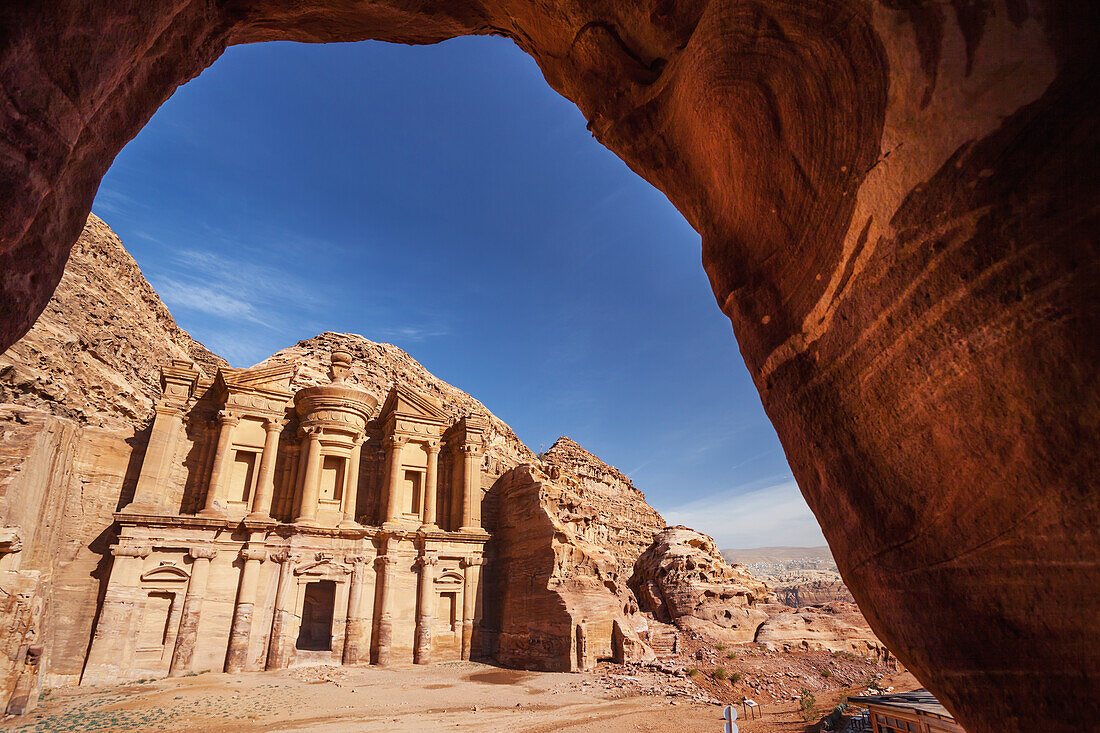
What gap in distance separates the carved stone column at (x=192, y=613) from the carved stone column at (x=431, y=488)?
856cm

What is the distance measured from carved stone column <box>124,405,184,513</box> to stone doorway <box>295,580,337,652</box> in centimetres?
937

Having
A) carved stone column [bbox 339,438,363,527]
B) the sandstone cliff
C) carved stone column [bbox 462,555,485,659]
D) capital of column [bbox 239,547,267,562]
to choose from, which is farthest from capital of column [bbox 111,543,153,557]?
carved stone column [bbox 462,555,485,659]

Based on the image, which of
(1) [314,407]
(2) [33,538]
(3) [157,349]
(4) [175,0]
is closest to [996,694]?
(4) [175,0]

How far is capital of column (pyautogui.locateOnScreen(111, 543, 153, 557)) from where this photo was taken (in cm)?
1803

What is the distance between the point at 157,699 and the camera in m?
14.4

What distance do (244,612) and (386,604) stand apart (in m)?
5.22

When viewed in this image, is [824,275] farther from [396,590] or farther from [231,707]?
[396,590]

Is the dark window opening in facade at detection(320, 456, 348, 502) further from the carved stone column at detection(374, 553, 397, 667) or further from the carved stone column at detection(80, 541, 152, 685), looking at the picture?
the carved stone column at detection(80, 541, 152, 685)

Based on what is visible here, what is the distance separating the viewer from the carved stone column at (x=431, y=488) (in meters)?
25.0

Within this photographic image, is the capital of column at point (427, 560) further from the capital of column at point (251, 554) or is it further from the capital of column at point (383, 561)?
the capital of column at point (251, 554)

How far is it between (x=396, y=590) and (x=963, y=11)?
24565mm

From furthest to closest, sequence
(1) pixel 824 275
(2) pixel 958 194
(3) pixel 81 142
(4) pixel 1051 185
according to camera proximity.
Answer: (1) pixel 824 275 < (3) pixel 81 142 < (2) pixel 958 194 < (4) pixel 1051 185

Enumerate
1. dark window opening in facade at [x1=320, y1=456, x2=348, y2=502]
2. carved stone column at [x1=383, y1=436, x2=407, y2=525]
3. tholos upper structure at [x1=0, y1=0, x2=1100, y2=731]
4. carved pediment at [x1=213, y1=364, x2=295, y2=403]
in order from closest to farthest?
tholos upper structure at [x1=0, y1=0, x2=1100, y2=731] → carved pediment at [x1=213, y1=364, x2=295, y2=403] → dark window opening in facade at [x1=320, y1=456, x2=348, y2=502] → carved stone column at [x1=383, y1=436, x2=407, y2=525]

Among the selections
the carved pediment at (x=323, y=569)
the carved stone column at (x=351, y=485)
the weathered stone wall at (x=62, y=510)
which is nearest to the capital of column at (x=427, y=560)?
the carved pediment at (x=323, y=569)
